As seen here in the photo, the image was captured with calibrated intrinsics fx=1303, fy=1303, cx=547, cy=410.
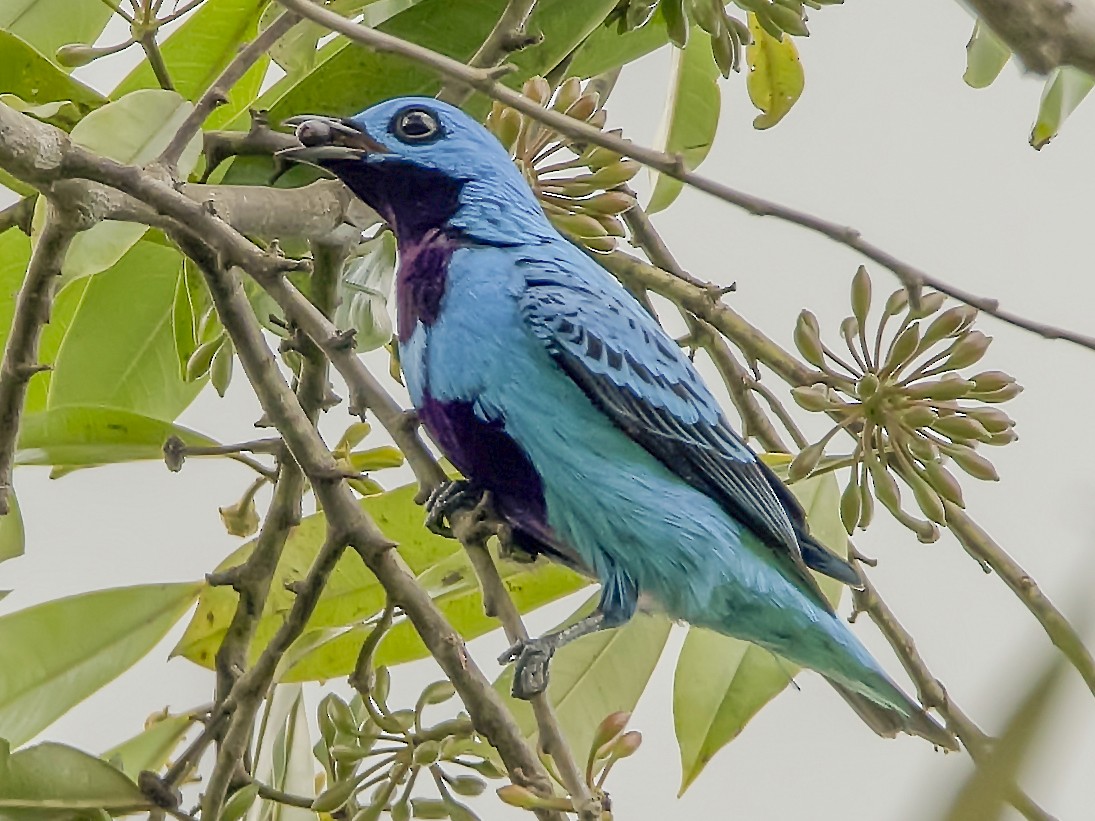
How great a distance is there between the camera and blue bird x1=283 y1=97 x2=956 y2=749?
1.12 meters

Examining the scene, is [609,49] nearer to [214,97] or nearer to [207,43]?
[207,43]

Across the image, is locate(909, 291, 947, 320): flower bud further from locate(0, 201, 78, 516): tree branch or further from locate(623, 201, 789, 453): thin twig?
locate(0, 201, 78, 516): tree branch

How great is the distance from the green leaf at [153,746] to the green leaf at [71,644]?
0.24 ft

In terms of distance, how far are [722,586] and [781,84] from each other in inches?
26.9

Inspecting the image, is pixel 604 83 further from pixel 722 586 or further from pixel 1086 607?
pixel 1086 607

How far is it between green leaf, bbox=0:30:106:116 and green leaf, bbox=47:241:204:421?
0.67 ft

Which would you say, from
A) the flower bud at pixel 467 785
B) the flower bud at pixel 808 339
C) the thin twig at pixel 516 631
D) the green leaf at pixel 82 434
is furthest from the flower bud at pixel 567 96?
the flower bud at pixel 467 785

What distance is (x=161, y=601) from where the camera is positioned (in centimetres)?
137

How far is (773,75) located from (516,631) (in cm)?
90

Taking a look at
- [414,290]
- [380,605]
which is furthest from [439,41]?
[380,605]

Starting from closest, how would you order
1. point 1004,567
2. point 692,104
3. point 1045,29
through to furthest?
point 1045,29, point 1004,567, point 692,104

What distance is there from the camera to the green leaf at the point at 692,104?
1.61 meters

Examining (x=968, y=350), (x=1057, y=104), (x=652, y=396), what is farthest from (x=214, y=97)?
(x=1057, y=104)

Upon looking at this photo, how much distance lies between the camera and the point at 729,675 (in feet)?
4.33
